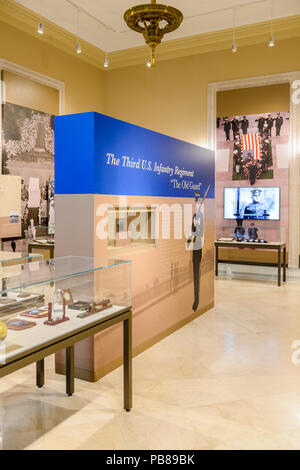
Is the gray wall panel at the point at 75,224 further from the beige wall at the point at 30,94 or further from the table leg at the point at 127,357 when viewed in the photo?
the beige wall at the point at 30,94

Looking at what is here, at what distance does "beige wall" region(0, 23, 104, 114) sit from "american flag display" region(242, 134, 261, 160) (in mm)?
3627

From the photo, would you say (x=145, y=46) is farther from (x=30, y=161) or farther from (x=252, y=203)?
(x=252, y=203)

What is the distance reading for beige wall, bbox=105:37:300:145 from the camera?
8.20m

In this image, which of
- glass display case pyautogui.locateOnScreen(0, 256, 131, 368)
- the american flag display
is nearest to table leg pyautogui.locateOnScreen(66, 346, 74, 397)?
glass display case pyautogui.locateOnScreen(0, 256, 131, 368)

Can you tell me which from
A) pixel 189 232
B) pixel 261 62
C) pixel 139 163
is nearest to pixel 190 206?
pixel 189 232

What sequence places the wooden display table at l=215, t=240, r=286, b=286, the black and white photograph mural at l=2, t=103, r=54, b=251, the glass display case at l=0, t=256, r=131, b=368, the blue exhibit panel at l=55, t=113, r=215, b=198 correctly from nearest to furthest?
the glass display case at l=0, t=256, r=131, b=368, the blue exhibit panel at l=55, t=113, r=215, b=198, the black and white photograph mural at l=2, t=103, r=54, b=251, the wooden display table at l=215, t=240, r=286, b=286

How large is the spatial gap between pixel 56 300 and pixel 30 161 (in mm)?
5753

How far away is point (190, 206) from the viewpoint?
5.16m

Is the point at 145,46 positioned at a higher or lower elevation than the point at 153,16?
higher

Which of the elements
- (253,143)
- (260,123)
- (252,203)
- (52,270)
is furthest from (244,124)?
(52,270)

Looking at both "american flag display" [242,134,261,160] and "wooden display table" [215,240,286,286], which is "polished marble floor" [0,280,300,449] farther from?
"american flag display" [242,134,261,160]

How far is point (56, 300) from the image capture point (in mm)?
A: 2441

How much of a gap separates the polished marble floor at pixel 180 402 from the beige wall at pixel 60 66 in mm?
5877

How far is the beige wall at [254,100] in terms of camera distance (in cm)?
813
